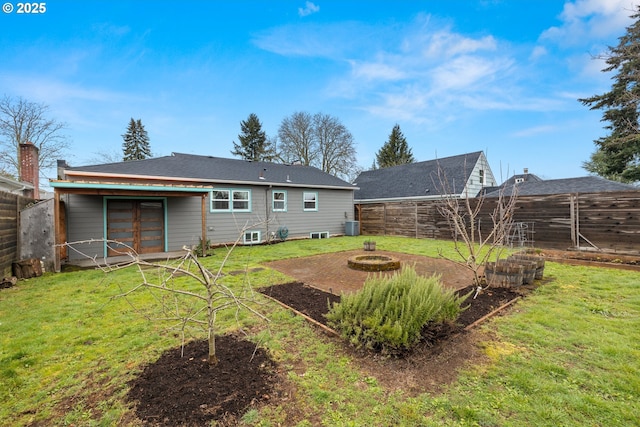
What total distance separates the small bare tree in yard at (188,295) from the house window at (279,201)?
6959mm

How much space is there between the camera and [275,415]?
210cm

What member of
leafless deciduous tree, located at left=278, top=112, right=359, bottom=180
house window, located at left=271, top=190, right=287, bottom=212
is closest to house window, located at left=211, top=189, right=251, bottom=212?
house window, located at left=271, top=190, right=287, bottom=212

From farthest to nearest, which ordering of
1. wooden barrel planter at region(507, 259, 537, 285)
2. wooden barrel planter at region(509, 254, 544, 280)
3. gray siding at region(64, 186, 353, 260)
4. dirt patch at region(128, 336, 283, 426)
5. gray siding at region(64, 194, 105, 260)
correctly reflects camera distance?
gray siding at region(64, 186, 353, 260) < gray siding at region(64, 194, 105, 260) < wooden barrel planter at region(509, 254, 544, 280) < wooden barrel planter at region(507, 259, 537, 285) < dirt patch at region(128, 336, 283, 426)

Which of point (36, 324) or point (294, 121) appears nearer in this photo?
point (36, 324)

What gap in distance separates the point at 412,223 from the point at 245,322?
40.1 feet

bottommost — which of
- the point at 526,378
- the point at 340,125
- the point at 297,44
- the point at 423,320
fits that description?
the point at 526,378

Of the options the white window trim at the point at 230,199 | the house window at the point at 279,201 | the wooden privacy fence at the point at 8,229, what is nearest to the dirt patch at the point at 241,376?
the wooden privacy fence at the point at 8,229

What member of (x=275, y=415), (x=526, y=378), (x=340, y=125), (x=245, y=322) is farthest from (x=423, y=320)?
(x=340, y=125)

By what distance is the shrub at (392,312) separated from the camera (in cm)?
297

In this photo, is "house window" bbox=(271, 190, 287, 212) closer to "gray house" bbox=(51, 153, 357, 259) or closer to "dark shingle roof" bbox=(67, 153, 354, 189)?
"gray house" bbox=(51, 153, 357, 259)

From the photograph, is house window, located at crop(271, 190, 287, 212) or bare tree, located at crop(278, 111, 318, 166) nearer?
house window, located at crop(271, 190, 287, 212)

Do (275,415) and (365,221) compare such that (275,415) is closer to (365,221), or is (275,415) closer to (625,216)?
(625,216)

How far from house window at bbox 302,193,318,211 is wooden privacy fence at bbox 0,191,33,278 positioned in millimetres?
10120

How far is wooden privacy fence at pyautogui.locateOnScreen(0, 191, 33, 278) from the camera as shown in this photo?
235 inches
